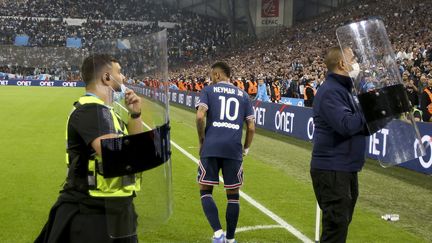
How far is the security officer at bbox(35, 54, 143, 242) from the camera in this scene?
3.29m

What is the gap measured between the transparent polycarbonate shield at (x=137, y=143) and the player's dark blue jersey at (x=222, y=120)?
2.90 metres

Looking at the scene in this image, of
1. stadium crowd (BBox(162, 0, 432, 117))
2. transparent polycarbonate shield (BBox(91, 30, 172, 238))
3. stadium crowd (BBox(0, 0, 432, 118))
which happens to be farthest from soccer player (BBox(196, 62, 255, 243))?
stadium crowd (BBox(162, 0, 432, 117))

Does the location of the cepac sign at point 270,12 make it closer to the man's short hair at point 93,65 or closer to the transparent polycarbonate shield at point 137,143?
the man's short hair at point 93,65

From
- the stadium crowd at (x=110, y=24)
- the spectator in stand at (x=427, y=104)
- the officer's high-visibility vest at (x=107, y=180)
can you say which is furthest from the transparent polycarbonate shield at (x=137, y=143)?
the stadium crowd at (x=110, y=24)

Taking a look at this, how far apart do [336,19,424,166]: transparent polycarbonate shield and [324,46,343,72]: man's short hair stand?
27cm

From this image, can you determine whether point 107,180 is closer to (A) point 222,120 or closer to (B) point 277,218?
(A) point 222,120

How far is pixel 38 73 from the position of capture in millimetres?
69812

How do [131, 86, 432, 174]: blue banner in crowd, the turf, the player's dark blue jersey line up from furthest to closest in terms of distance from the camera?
[131, 86, 432, 174]: blue banner in crowd < the turf < the player's dark blue jersey

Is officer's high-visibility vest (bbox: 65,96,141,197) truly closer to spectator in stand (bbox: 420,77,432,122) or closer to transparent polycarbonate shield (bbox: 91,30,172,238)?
transparent polycarbonate shield (bbox: 91,30,172,238)

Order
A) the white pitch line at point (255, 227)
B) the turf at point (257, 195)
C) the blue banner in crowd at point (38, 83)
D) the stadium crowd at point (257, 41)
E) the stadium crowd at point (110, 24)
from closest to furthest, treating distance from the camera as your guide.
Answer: the turf at point (257, 195) < the white pitch line at point (255, 227) < the stadium crowd at point (257, 41) < the blue banner in crowd at point (38, 83) < the stadium crowd at point (110, 24)

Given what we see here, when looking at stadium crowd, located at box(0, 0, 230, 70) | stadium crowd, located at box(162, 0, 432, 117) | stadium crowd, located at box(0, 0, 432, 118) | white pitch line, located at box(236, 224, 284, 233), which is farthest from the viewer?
stadium crowd, located at box(0, 0, 230, 70)

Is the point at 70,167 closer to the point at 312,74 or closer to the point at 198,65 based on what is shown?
the point at 312,74

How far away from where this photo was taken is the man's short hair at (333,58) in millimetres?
4719

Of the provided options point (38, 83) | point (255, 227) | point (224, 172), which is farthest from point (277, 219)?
point (38, 83)
